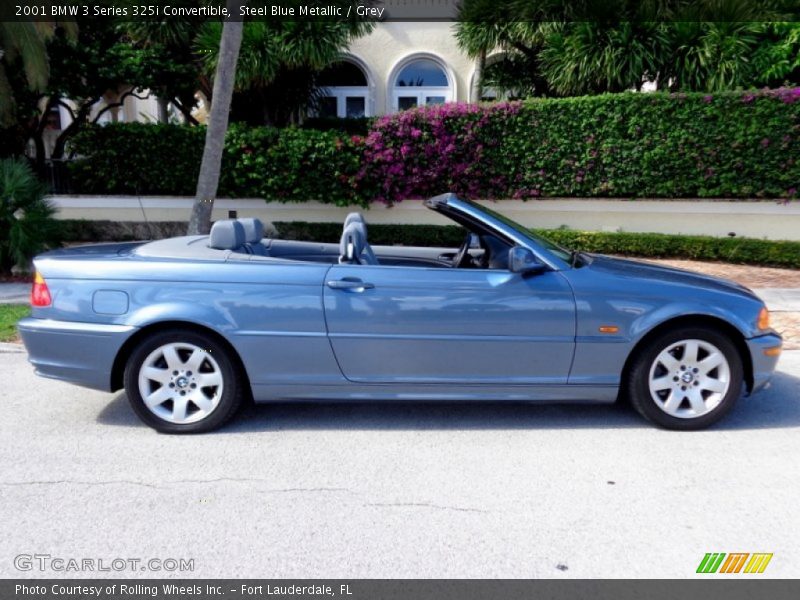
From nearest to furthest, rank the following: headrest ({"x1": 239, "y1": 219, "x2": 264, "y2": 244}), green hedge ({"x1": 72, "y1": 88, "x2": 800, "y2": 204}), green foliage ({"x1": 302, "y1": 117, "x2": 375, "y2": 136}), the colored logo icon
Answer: the colored logo icon → headrest ({"x1": 239, "y1": 219, "x2": 264, "y2": 244}) → green hedge ({"x1": 72, "y1": 88, "x2": 800, "y2": 204}) → green foliage ({"x1": 302, "y1": 117, "x2": 375, "y2": 136})

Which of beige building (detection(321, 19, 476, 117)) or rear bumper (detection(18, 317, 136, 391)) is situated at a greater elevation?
beige building (detection(321, 19, 476, 117))

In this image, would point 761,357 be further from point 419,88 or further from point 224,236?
point 419,88

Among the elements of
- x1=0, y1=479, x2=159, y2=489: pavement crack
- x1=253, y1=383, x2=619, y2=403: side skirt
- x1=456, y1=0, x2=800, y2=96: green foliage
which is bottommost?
x1=0, y1=479, x2=159, y2=489: pavement crack

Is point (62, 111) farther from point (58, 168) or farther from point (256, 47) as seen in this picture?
point (256, 47)

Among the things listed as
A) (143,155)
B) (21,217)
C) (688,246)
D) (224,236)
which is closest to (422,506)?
(224,236)

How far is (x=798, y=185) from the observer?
38.8 feet

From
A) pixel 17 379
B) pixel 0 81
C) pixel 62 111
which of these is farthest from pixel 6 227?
pixel 62 111

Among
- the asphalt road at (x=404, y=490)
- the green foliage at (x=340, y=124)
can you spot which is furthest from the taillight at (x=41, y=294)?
the green foliage at (x=340, y=124)

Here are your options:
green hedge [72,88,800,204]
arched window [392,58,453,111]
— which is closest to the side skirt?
green hedge [72,88,800,204]

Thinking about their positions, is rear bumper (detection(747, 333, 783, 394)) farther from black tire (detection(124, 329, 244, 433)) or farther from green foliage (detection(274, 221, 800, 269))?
green foliage (detection(274, 221, 800, 269))

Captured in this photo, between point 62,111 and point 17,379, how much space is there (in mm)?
20262

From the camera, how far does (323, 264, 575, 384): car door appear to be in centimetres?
422

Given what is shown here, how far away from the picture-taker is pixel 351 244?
4484mm

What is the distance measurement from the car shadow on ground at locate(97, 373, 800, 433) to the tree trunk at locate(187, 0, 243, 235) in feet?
16.8
